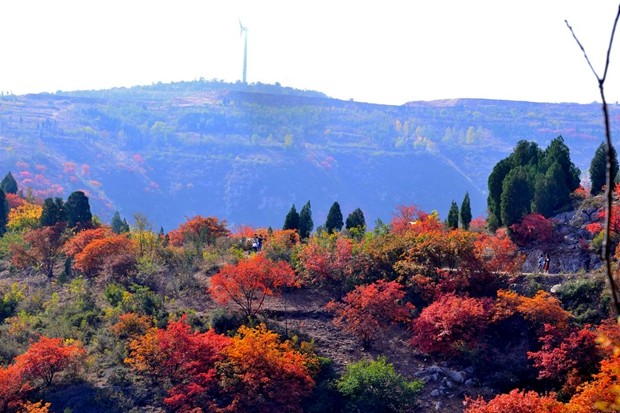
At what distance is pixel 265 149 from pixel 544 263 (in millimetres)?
114946

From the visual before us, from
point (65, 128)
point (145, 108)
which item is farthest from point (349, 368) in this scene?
point (145, 108)

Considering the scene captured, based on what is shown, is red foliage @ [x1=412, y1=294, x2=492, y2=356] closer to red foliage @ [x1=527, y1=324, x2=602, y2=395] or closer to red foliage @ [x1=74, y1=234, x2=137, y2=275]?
red foliage @ [x1=527, y1=324, x2=602, y2=395]

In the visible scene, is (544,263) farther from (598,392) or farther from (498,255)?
(598,392)

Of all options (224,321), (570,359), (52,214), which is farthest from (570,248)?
(52,214)

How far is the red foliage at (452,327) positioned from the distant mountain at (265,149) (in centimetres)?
9100

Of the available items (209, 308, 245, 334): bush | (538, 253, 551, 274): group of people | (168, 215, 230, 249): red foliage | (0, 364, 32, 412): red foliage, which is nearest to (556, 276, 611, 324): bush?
(538, 253, 551, 274): group of people

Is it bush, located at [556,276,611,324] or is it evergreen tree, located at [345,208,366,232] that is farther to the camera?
evergreen tree, located at [345,208,366,232]

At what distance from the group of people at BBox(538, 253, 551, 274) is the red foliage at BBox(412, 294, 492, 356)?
400 centimetres

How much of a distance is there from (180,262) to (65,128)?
11793cm

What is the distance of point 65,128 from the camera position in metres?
143

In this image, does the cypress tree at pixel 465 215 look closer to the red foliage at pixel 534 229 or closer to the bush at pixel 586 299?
the red foliage at pixel 534 229

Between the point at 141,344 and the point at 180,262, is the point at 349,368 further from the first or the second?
the point at 180,262

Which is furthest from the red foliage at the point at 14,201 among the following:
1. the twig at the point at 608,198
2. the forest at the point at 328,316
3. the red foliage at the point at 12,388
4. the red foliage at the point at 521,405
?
the twig at the point at 608,198

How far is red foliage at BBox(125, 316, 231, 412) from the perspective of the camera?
2366cm
